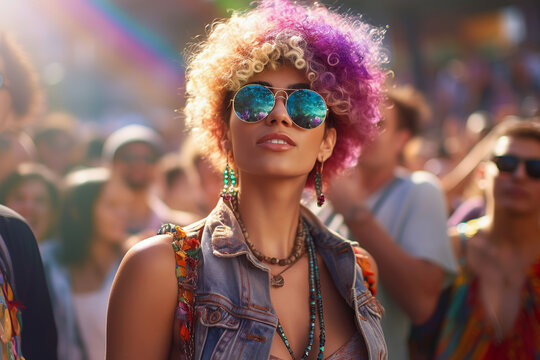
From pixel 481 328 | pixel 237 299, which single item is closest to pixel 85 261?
pixel 237 299

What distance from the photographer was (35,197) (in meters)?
3.98

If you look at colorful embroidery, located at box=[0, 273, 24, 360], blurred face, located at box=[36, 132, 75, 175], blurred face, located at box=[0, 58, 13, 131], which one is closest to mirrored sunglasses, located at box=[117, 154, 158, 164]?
blurred face, located at box=[36, 132, 75, 175]

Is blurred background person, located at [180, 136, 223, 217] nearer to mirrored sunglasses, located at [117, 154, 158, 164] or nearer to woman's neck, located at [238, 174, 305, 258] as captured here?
mirrored sunglasses, located at [117, 154, 158, 164]

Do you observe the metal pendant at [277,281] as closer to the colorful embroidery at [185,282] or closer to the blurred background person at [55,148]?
the colorful embroidery at [185,282]

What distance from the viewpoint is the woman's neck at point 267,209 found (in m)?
2.35

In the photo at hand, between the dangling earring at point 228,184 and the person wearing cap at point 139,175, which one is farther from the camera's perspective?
the person wearing cap at point 139,175

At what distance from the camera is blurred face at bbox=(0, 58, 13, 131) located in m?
2.63

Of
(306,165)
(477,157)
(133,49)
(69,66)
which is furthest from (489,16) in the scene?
(306,165)

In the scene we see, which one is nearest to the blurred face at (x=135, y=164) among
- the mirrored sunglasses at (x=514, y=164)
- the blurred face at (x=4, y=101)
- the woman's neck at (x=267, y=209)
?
the blurred face at (x=4, y=101)

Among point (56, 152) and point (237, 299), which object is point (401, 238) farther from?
point (56, 152)

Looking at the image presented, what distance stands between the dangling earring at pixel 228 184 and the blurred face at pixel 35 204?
188 centimetres

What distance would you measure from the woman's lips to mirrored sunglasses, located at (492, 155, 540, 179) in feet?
6.52

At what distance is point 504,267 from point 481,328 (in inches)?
16.1

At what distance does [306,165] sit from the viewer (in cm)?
232
